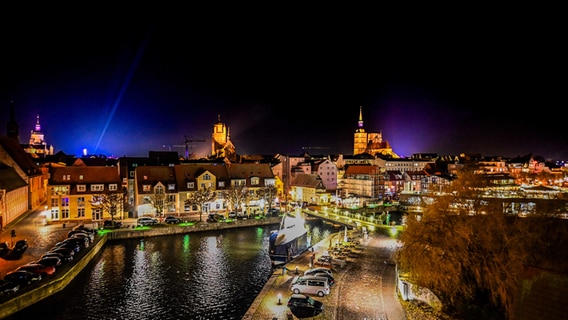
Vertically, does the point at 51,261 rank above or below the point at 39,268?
above

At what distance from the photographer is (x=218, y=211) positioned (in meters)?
55.6

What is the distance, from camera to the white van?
2242cm

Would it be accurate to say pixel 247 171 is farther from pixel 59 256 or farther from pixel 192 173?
pixel 59 256

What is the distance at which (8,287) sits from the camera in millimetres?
22750

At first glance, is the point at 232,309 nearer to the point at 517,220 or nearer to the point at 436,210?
the point at 436,210

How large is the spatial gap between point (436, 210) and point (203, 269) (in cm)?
1941

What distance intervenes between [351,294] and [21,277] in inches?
830

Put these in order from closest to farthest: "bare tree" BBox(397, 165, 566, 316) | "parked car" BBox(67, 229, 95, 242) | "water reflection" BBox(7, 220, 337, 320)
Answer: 1. "bare tree" BBox(397, 165, 566, 316)
2. "water reflection" BBox(7, 220, 337, 320)
3. "parked car" BBox(67, 229, 95, 242)

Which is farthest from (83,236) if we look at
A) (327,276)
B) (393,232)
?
(393,232)

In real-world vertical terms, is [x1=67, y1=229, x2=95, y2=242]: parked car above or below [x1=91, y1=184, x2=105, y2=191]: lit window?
below

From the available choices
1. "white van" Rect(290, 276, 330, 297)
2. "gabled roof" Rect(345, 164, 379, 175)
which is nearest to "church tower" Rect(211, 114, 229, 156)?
"gabled roof" Rect(345, 164, 379, 175)

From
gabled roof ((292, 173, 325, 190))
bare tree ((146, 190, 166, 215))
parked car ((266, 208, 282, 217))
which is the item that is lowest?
parked car ((266, 208, 282, 217))

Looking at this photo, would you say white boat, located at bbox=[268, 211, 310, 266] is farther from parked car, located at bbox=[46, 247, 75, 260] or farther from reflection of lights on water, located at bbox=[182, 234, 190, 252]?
parked car, located at bbox=[46, 247, 75, 260]

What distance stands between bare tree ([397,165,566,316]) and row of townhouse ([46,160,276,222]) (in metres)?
34.6
